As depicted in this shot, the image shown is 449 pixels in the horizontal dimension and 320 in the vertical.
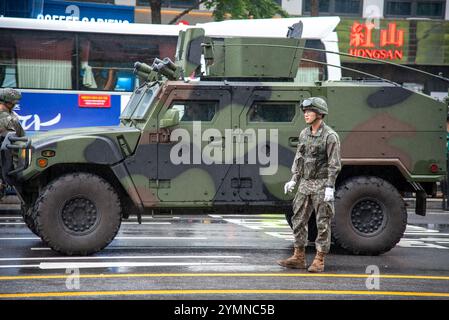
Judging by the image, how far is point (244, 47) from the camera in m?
12.2

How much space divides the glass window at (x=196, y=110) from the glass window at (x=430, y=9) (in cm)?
2327

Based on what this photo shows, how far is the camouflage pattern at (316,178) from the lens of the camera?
33.5 feet

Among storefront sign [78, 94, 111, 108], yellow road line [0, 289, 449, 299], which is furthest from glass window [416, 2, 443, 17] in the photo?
yellow road line [0, 289, 449, 299]

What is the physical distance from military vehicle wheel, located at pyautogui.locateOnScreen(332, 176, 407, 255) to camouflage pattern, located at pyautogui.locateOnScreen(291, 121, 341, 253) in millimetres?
1343

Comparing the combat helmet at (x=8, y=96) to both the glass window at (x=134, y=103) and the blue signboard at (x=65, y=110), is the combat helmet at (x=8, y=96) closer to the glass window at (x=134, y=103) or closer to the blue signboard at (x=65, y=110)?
the glass window at (x=134, y=103)

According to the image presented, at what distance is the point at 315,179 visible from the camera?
10336 millimetres

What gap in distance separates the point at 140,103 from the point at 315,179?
2.78 m

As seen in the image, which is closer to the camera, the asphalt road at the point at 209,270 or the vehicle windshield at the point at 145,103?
the asphalt road at the point at 209,270

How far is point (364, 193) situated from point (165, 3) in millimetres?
20070

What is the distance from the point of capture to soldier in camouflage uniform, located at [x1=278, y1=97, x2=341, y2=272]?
33.4ft

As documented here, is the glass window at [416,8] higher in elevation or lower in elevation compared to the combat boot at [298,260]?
higher

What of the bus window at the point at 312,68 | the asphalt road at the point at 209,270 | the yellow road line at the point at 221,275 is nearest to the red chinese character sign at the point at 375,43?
the bus window at the point at 312,68

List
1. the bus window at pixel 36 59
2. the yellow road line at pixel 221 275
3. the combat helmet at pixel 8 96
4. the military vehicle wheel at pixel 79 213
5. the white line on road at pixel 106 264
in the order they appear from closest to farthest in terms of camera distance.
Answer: the yellow road line at pixel 221 275
the white line on road at pixel 106 264
the military vehicle wheel at pixel 79 213
the combat helmet at pixel 8 96
the bus window at pixel 36 59
